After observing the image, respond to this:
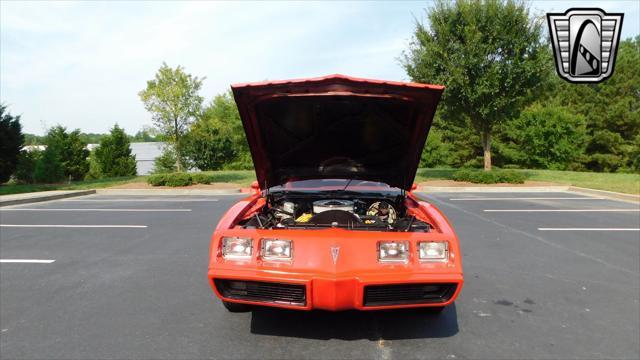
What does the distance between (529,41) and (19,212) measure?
1718cm

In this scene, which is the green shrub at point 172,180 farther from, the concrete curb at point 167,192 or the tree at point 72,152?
the tree at point 72,152

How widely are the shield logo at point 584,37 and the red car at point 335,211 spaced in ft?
17.4

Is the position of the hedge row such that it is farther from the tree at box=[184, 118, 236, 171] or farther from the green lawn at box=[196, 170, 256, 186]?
the tree at box=[184, 118, 236, 171]

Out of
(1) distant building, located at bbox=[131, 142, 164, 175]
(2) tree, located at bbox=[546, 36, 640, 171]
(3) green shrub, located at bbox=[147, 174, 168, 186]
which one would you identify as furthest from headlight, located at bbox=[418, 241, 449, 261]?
(1) distant building, located at bbox=[131, 142, 164, 175]

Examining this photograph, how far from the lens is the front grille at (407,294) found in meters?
2.58

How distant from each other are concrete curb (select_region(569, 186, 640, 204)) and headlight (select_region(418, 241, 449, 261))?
10809 millimetres

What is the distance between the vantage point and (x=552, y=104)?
110 feet

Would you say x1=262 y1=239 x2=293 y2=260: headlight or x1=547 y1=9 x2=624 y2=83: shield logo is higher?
x1=547 y1=9 x2=624 y2=83: shield logo

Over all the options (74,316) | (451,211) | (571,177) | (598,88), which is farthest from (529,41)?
(598,88)

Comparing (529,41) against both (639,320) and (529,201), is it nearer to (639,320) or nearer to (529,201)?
(529,201)

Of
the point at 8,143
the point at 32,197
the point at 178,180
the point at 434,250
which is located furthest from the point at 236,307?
the point at 8,143

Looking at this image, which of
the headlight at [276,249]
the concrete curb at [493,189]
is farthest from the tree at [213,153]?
the headlight at [276,249]

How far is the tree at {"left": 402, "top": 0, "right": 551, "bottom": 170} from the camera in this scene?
14642 mm

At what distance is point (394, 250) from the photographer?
2.68 metres
